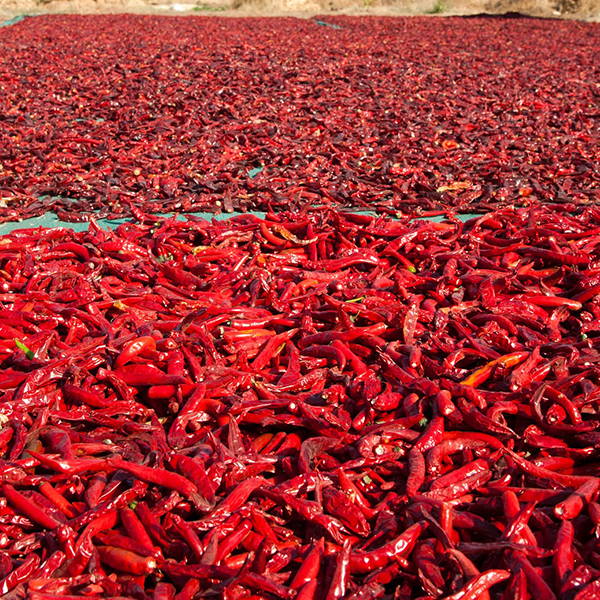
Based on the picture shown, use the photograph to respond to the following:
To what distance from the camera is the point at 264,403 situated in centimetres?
386

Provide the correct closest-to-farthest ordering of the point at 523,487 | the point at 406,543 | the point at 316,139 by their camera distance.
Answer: the point at 406,543
the point at 523,487
the point at 316,139

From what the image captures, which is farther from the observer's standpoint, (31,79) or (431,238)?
(31,79)

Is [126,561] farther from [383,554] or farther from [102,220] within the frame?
[102,220]

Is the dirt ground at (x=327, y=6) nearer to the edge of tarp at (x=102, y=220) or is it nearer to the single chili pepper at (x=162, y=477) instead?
the edge of tarp at (x=102, y=220)

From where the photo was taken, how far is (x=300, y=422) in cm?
377

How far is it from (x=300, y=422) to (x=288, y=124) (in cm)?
825

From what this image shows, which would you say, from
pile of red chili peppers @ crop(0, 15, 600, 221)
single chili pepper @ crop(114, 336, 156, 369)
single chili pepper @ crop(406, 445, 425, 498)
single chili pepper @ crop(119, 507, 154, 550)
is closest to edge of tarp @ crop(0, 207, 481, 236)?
pile of red chili peppers @ crop(0, 15, 600, 221)

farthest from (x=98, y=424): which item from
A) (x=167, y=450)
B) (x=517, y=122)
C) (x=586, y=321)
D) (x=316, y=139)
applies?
(x=517, y=122)

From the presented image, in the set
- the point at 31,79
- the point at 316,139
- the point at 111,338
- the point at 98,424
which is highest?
the point at 31,79

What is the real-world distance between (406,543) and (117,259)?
157 inches

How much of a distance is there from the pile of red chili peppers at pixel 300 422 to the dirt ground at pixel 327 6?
1266 inches

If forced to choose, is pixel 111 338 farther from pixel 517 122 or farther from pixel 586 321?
pixel 517 122

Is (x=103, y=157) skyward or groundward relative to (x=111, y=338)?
skyward

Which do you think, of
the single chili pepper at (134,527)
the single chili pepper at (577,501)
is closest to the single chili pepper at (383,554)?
the single chili pepper at (577,501)
